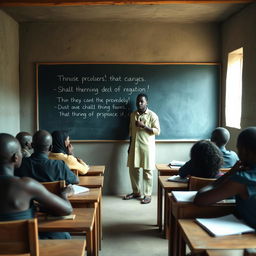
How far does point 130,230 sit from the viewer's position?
3.86m

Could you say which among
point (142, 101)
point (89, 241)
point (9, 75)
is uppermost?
point (9, 75)

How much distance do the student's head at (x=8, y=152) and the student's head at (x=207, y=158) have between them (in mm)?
1388

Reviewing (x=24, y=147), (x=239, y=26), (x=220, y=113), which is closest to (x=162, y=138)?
(x=220, y=113)

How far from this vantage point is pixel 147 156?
16.5 ft

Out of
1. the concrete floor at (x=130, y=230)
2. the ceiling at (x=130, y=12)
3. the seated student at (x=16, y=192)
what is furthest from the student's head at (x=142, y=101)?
the seated student at (x=16, y=192)

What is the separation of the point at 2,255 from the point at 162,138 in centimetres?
409

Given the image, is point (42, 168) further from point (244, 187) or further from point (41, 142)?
point (244, 187)

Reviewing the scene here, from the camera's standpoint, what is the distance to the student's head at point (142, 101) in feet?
16.4

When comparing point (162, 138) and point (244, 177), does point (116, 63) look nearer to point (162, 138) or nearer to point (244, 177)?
point (162, 138)

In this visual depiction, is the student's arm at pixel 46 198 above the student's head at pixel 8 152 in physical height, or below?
below

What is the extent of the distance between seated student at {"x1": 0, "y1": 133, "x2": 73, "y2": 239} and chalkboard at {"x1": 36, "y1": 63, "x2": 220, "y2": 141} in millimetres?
3552

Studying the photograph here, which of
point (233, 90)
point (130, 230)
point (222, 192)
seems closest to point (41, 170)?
point (222, 192)

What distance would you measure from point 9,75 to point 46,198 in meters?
3.52

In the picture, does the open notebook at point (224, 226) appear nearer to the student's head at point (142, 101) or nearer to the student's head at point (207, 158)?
the student's head at point (207, 158)
